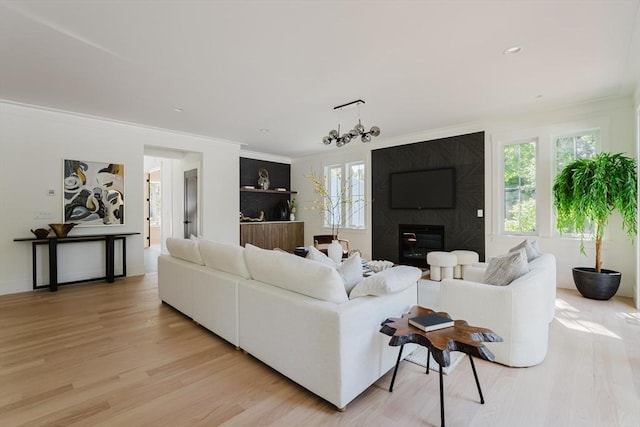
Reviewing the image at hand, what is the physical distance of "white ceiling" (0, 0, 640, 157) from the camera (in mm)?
2283

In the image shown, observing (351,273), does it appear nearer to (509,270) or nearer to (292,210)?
(509,270)

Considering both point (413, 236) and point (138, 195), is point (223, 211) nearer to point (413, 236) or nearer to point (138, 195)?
point (138, 195)

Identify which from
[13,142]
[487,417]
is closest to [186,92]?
[13,142]

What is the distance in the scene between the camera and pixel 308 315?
1.91 meters

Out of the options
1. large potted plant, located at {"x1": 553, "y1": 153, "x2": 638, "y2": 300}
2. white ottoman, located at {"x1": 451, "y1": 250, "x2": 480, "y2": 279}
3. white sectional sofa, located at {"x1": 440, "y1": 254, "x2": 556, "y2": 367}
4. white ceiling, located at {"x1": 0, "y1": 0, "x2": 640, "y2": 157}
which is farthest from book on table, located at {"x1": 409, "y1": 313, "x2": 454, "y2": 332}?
large potted plant, located at {"x1": 553, "y1": 153, "x2": 638, "y2": 300}

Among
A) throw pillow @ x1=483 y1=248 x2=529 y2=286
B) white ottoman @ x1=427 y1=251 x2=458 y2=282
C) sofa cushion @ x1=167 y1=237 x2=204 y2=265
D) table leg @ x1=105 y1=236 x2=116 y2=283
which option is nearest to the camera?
throw pillow @ x1=483 y1=248 x2=529 y2=286

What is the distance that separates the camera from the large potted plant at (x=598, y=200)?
3629mm

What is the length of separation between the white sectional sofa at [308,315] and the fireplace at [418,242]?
11.7ft

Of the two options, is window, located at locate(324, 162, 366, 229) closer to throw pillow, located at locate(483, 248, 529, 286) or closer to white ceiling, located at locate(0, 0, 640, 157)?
white ceiling, located at locate(0, 0, 640, 157)

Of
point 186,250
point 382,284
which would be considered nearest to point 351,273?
point 382,284

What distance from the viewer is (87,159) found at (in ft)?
15.9

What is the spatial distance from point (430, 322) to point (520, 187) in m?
4.14

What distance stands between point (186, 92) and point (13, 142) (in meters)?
2.75

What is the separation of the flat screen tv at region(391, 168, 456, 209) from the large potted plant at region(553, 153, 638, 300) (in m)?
1.64
